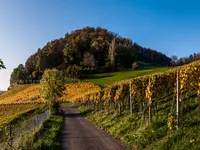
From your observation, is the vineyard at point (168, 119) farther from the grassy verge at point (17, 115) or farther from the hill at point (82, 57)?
the hill at point (82, 57)

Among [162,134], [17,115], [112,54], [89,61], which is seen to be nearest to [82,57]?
[89,61]

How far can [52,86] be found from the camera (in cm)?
5841

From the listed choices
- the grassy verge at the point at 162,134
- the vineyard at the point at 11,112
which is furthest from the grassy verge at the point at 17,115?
the grassy verge at the point at 162,134

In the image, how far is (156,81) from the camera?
22688 mm

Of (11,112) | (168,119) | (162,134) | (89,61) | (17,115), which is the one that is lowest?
(11,112)

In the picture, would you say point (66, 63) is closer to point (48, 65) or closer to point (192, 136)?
point (48, 65)

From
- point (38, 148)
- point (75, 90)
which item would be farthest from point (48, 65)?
point (38, 148)

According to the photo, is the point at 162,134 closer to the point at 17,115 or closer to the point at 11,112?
the point at 17,115

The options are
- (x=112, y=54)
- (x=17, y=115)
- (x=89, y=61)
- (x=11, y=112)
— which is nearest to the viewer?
(x=17, y=115)

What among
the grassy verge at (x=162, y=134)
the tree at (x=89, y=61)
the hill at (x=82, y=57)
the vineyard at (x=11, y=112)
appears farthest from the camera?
the hill at (x=82, y=57)

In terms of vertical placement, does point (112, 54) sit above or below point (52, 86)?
above

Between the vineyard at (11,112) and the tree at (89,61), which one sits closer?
the vineyard at (11,112)

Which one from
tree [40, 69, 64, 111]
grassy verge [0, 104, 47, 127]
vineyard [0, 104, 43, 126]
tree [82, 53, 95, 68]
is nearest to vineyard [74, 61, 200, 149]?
grassy verge [0, 104, 47, 127]

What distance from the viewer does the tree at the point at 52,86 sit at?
56969mm
